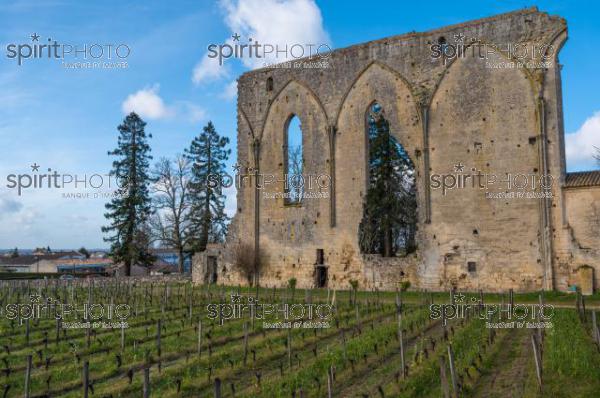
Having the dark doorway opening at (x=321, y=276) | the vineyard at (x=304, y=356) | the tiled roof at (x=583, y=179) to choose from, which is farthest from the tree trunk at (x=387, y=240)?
the vineyard at (x=304, y=356)

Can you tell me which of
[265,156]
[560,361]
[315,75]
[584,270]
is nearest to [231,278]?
[265,156]

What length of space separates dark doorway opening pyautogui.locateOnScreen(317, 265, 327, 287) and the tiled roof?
1194 cm

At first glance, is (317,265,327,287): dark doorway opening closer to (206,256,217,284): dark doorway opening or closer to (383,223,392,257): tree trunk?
(383,223,392,257): tree trunk

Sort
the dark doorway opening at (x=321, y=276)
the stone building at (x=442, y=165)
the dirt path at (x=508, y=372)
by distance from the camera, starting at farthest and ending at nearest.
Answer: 1. the dark doorway opening at (x=321, y=276)
2. the stone building at (x=442, y=165)
3. the dirt path at (x=508, y=372)

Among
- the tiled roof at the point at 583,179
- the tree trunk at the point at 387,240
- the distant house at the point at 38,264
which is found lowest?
the distant house at the point at 38,264

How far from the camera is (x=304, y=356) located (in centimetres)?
1221

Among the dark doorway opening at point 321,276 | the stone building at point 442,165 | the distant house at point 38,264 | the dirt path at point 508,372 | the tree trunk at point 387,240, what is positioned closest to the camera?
the dirt path at point 508,372

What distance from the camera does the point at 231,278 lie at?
3122cm

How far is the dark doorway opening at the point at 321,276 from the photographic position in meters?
28.1

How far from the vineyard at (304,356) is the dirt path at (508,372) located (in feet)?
0.07

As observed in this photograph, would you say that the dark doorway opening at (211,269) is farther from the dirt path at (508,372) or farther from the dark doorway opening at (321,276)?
the dirt path at (508,372)

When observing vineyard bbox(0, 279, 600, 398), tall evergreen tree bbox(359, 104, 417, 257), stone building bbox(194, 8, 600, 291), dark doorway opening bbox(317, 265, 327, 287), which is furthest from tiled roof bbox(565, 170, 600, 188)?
tall evergreen tree bbox(359, 104, 417, 257)

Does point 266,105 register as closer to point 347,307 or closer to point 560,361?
point 347,307

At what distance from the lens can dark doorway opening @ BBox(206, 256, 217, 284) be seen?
3274cm
